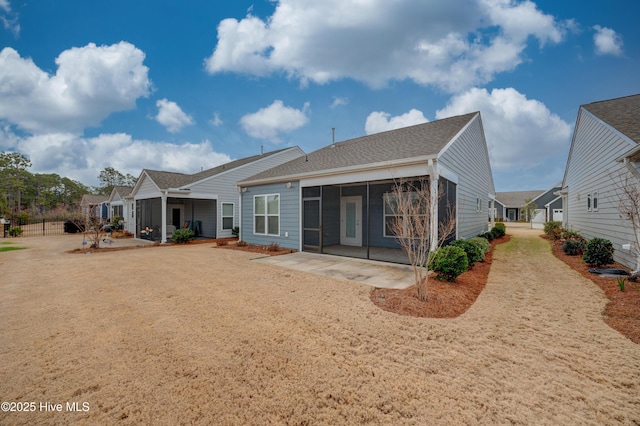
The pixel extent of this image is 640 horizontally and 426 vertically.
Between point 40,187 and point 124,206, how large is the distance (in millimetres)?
42090

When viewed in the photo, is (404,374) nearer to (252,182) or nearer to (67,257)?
(252,182)

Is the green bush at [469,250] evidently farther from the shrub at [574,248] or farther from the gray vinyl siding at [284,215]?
the gray vinyl siding at [284,215]

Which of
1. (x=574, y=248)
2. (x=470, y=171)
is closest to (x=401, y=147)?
(x=470, y=171)

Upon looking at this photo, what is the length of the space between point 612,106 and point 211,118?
20166 mm

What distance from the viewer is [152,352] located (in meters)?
2.93

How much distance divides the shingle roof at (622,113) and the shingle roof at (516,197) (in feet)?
119

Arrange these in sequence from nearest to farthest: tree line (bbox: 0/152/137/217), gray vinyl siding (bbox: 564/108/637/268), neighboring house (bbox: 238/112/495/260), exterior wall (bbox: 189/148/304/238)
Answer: gray vinyl siding (bbox: 564/108/637/268), neighboring house (bbox: 238/112/495/260), exterior wall (bbox: 189/148/304/238), tree line (bbox: 0/152/137/217)

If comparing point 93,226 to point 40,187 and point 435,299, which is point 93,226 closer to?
point 435,299

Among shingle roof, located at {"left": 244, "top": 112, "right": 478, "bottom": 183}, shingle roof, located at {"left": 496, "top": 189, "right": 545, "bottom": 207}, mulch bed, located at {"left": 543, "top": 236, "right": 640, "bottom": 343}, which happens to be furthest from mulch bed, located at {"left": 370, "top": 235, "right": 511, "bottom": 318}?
shingle roof, located at {"left": 496, "top": 189, "right": 545, "bottom": 207}

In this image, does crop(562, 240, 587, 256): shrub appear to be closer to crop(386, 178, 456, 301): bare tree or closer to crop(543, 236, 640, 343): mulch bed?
crop(543, 236, 640, 343): mulch bed

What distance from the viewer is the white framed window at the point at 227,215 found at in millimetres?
15844

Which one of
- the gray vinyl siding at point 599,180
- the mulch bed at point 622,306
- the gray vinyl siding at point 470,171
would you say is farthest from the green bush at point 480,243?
the gray vinyl siding at point 599,180

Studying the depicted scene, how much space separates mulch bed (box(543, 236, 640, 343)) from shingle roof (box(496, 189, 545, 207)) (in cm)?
4252

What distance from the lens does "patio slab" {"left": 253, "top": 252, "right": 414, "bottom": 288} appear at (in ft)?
19.5
